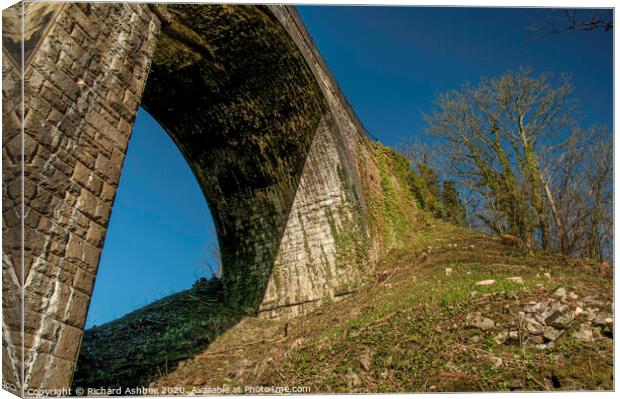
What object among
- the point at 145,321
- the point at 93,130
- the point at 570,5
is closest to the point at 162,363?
the point at 145,321

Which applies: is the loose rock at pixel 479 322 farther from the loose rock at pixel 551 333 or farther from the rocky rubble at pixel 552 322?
the loose rock at pixel 551 333

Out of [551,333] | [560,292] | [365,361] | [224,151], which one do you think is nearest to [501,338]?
[551,333]

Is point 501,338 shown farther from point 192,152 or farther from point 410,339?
point 192,152

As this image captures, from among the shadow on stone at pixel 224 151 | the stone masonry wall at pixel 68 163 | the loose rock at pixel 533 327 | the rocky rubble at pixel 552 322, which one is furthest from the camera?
the shadow on stone at pixel 224 151

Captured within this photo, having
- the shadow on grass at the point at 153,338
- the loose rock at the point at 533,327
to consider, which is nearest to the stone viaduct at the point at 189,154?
the shadow on grass at the point at 153,338

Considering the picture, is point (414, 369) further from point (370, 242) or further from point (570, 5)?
point (370, 242)

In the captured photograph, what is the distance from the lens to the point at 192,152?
10508 millimetres

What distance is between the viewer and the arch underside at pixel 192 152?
11.4 ft

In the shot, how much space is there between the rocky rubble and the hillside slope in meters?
0.01

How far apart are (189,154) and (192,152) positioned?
0.11 meters

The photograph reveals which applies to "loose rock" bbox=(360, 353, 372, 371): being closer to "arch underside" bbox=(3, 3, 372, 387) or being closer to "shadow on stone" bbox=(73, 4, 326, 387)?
"shadow on stone" bbox=(73, 4, 326, 387)

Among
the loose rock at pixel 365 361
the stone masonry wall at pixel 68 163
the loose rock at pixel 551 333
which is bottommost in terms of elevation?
the loose rock at pixel 551 333

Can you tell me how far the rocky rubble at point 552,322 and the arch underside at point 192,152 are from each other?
4.08 meters

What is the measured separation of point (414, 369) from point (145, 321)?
19.8ft
